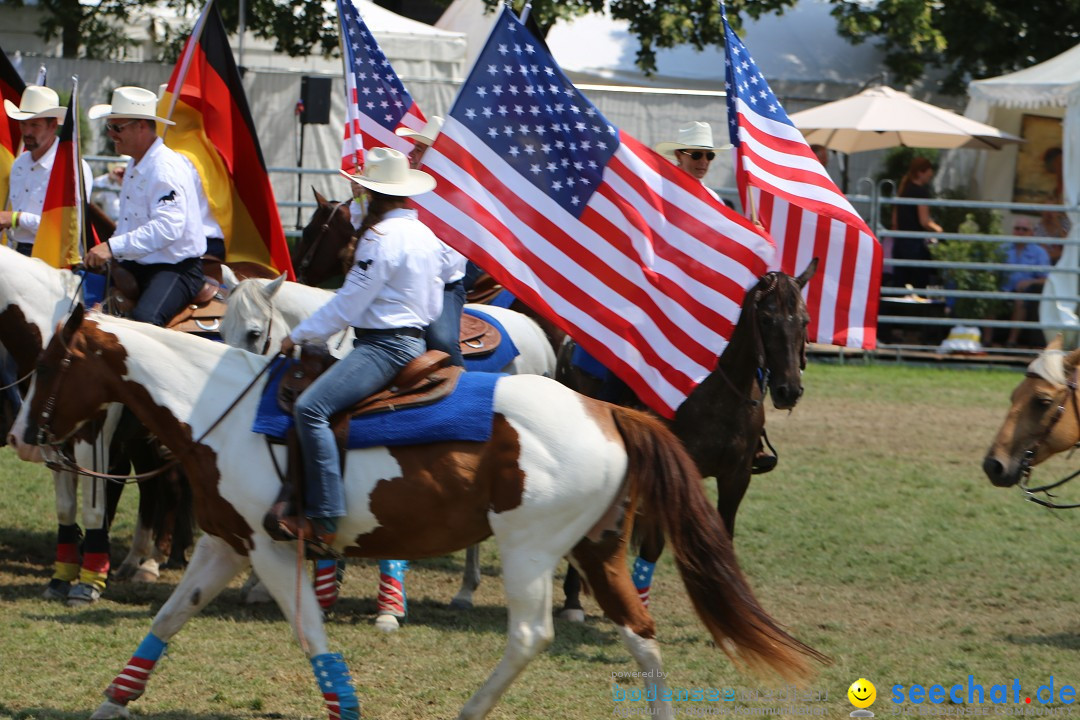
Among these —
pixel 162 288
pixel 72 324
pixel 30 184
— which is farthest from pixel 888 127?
pixel 72 324

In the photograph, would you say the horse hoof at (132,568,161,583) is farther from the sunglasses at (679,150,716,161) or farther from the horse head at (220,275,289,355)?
the sunglasses at (679,150,716,161)

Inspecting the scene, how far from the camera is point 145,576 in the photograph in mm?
8227

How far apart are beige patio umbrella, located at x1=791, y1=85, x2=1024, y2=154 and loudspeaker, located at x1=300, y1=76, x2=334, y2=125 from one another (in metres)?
6.54

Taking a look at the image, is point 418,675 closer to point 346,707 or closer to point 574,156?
point 346,707

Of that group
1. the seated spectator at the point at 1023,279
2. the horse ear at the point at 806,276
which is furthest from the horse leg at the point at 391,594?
the seated spectator at the point at 1023,279

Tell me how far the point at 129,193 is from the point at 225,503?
2772 mm

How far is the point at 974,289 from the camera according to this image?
689 inches

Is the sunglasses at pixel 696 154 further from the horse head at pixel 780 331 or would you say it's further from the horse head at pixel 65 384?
the horse head at pixel 65 384

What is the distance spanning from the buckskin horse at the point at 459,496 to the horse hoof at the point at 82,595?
1.96 meters

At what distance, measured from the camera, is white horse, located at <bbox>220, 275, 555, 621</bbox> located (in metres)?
7.21

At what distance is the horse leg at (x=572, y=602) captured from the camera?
766 cm

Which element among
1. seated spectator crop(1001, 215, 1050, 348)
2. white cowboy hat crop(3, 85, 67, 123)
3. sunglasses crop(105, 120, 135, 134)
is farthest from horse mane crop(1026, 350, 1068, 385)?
seated spectator crop(1001, 215, 1050, 348)

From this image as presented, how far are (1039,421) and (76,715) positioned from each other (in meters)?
4.86

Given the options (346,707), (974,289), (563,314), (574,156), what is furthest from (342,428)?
(974,289)
